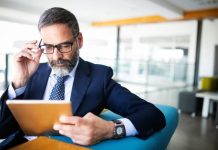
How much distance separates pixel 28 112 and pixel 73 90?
1.19ft

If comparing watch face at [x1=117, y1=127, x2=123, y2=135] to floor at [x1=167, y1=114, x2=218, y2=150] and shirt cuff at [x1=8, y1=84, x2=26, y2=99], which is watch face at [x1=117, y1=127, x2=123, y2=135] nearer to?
shirt cuff at [x1=8, y1=84, x2=26, y2=99]

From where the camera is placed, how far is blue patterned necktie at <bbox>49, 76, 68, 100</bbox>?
1.22 meters

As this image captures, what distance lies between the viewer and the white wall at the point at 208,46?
636 centimetres

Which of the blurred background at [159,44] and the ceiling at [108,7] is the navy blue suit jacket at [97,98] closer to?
the blurred background at [159,44]

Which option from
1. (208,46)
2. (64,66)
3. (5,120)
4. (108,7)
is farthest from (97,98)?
(208,46)

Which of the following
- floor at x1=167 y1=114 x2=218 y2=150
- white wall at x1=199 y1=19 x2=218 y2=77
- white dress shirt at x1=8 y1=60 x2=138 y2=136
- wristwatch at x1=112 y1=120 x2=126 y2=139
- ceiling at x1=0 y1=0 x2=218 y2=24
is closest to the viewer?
wristwatch at x1=112 y1=120 x2=126 y2=139

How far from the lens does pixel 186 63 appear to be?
6465 mm

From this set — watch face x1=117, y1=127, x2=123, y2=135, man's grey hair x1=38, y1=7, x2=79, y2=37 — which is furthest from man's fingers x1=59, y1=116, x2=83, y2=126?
man's grey hair x1=38, y1=7, x2=79, y2=37

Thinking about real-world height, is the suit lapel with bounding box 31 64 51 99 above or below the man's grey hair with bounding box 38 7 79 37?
below

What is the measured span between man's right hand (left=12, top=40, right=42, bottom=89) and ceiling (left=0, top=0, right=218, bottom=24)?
4305 mm

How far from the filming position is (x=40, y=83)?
4.10 feet

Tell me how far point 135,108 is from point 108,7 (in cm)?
578

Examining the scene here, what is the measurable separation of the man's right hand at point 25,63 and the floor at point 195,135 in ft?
9.05

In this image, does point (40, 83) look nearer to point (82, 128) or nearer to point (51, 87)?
point (51, 87)
